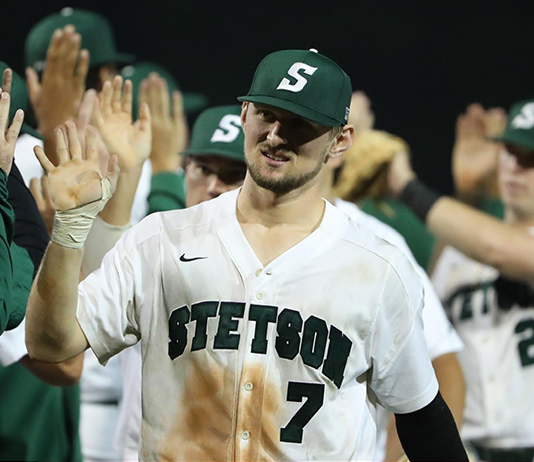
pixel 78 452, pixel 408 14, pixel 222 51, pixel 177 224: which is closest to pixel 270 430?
pixel 177 224

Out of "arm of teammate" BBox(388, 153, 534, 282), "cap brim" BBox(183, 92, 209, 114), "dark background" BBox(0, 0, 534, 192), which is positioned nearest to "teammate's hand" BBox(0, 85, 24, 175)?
"arm of teammate" BBox(388, 153, 534, 282)

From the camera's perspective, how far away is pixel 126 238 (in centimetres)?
203

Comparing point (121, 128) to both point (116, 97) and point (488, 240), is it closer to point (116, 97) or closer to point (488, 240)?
point (116, 97)

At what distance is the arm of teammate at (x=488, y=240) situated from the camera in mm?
3279

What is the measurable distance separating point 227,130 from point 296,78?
0.85m

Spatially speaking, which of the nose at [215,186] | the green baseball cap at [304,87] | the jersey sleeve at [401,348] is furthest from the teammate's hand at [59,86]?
the jersey sleeve at [401,348]

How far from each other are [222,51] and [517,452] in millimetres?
3625

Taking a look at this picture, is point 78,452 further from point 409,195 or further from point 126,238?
point 409,195

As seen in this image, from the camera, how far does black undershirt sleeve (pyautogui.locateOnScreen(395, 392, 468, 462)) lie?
6.78 feet

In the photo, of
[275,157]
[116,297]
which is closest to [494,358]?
[275,157]

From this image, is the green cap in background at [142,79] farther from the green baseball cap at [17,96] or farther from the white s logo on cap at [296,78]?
the white s logo on cap at [296,78]

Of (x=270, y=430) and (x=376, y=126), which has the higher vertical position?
(x=270, y=430)

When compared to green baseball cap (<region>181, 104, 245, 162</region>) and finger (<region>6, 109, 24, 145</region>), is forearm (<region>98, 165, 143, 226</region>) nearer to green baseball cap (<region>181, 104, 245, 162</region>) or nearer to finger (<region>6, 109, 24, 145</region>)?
green baseball cap (<region>181, 104, 245, 162</region>)

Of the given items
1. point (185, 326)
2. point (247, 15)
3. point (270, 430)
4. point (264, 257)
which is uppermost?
point (264, 257)
